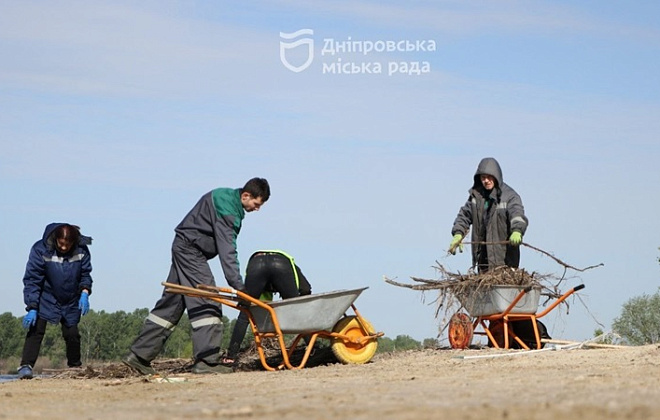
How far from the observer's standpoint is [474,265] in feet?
35.3

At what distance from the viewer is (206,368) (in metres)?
8.93

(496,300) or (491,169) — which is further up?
(491,169)

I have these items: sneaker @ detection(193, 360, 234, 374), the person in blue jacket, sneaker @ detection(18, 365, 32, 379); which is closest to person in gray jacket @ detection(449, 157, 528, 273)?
sneaker @ detection(193, 360, 234, 374)

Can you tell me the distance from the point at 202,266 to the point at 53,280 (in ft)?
6.95

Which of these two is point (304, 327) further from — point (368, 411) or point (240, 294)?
point (368, 411)

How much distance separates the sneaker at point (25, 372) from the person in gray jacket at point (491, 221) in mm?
4428

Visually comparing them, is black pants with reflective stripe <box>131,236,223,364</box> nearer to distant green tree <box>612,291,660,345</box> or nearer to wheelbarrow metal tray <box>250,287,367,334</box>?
wheelbarrow metal tray <box>250,287,367,334</box>

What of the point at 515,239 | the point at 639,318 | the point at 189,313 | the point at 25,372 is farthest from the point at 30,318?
the point at 639,318

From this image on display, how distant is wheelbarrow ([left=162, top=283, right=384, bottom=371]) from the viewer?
8422 mm

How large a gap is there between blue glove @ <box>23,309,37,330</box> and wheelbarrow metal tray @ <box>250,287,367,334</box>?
2614 millimetres

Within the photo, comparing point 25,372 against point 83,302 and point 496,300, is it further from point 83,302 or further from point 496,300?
point 496,300

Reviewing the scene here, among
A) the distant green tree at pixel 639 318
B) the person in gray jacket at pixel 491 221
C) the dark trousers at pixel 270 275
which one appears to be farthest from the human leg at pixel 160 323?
the distant green tree at pixel 639 318

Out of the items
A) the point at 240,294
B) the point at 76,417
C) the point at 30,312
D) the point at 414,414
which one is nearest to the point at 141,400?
the point at 76,417

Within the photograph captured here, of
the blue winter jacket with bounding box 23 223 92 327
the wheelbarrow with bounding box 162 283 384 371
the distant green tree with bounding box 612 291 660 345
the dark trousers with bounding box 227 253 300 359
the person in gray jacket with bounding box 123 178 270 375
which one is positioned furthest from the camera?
the distant green tree with bounding box 612 291 660 345
